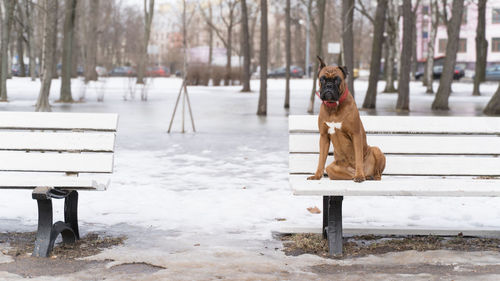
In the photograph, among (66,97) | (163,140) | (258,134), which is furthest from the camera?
(66,97)

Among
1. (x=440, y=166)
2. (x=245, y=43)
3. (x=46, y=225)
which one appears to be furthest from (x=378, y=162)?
(x=245, y=43)

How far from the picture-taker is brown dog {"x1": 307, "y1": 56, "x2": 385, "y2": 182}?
510cm

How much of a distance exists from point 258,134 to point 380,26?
1227cm

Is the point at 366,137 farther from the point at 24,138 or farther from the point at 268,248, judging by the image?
the point at 24,138

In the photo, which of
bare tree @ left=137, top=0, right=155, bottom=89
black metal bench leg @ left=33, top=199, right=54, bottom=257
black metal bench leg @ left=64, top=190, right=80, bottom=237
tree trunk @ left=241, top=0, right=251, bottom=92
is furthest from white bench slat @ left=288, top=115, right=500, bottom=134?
bare tree @ left=137, top=0, right=155, bottom=89

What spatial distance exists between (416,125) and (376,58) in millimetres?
20635

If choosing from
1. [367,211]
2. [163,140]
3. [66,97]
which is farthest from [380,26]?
[367,211]

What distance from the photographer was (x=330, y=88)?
506cm

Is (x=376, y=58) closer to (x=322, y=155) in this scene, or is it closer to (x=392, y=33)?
(x=392, y=33)

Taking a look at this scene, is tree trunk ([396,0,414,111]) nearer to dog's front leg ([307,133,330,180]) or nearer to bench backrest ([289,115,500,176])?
bench backrest ([289,115,500,176])

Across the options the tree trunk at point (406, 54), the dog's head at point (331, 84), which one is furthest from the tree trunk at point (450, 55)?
the dog's head at point (331, 84)

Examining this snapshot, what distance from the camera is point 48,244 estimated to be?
16.7 ft

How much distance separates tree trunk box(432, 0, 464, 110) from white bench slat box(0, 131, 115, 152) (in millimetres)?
17678

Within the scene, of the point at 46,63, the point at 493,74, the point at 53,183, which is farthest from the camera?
the point at 493,74
